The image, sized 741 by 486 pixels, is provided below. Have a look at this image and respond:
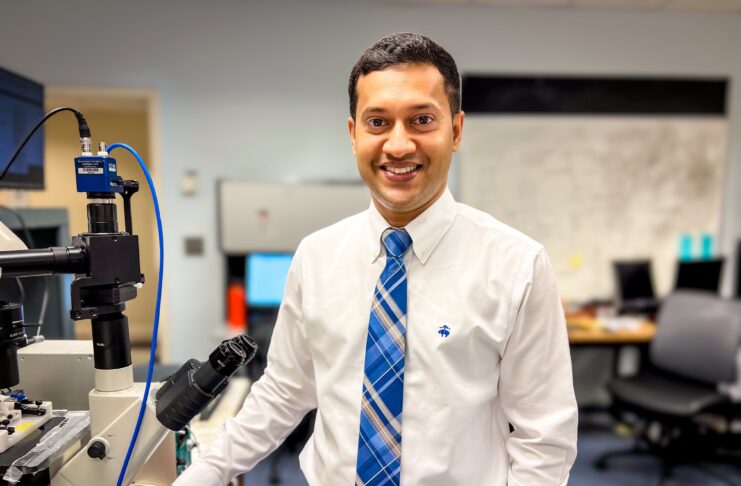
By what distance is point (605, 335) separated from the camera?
9.11 ft

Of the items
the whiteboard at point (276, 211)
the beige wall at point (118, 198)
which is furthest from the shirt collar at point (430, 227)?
the whiteboard at point (276, 211)

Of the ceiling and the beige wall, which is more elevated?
the ceiling

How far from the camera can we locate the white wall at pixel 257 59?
9.88 ft

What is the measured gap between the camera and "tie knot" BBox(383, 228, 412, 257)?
921mm

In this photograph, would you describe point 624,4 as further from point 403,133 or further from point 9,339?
point 9,339

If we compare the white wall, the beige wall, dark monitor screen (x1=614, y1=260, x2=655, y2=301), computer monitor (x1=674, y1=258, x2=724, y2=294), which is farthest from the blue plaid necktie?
computer monitor (x1=674, y1=258, x2=724, y2=294)

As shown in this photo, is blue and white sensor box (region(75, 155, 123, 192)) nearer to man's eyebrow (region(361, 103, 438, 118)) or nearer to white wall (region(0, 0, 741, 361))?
man's eyebrow (region(361, 103, 438, 118))

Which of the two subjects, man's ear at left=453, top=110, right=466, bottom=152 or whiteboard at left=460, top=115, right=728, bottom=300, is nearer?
man's ear at left=453, top=110, right=466, bottom=152

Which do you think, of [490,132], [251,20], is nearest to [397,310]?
[490,132]

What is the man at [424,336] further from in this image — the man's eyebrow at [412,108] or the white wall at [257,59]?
the white wall at [257,59]

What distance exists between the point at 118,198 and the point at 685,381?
294 cm

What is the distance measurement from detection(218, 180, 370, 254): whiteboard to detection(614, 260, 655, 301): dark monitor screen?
5.72 feet

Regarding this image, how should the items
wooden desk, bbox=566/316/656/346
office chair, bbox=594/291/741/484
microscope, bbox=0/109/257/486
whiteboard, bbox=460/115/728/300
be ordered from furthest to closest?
whiteboard, bbox=460/115/728/300 → wooden desk, bbox=566/316/656/346 → office chair, bbox=594/291/741/484 → microscope, bbox=0/109/257/486

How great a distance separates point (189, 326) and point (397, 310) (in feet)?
8.85
